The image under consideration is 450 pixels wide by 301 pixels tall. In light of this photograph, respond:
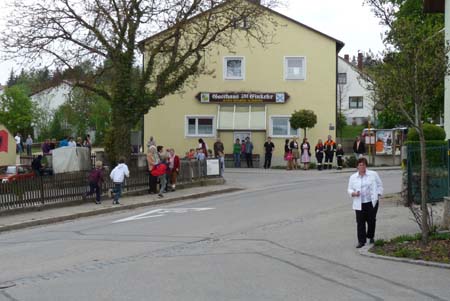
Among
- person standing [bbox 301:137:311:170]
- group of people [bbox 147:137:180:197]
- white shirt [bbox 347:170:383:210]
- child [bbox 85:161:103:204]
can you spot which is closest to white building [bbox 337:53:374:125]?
person standing [bbox 301:137:311:170]

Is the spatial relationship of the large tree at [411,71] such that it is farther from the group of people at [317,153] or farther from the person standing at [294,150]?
the person standing at [294,150]

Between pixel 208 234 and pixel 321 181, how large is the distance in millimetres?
14444

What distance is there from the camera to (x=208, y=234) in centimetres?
1416

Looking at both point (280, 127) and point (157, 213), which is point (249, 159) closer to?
point (280, 127)

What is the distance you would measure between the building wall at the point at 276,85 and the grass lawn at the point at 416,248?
85.5 feet

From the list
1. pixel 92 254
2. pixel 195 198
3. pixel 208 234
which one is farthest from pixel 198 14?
pixel 92 254

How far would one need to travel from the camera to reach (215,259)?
435 inches

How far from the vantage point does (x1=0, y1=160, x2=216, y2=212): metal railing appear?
61.7 feet

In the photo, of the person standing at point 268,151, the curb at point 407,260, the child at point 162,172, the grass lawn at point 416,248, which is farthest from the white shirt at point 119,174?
the person standing at point 268,151

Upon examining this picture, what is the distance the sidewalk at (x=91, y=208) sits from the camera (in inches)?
695

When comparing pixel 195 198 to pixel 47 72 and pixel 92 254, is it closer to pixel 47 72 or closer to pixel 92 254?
pixel 47 72

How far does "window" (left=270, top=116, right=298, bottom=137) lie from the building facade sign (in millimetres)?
998

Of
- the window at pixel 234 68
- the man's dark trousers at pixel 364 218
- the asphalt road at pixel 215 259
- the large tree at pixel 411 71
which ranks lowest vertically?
the asphalt road at pixel 215 259

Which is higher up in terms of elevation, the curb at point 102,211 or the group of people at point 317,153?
the group of people at point 317,153
